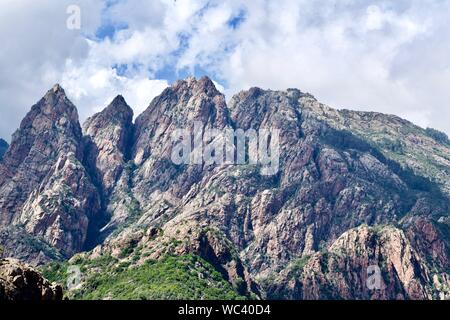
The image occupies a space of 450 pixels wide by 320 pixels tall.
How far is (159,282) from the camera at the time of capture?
17112cm

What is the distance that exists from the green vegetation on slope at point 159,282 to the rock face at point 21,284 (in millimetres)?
70735

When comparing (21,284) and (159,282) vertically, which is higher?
(159,282)

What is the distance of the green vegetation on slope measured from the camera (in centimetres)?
16225

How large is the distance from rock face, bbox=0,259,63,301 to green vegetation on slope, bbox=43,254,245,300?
70735 mm

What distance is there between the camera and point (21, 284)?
79188 mm

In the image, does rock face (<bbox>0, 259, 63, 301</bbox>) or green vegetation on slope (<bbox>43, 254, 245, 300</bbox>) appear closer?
rock face (<bbox>0, 259, 63, 301</bbox>)

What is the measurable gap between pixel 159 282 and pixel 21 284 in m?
93.9

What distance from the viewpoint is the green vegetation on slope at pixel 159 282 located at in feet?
532

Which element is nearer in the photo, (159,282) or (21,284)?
(21,284)
